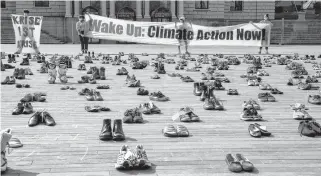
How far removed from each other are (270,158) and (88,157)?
208 cm

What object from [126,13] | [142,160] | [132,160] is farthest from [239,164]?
[126,13]

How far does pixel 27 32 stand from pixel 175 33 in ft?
26.2

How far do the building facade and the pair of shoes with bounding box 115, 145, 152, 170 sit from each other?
40.2m

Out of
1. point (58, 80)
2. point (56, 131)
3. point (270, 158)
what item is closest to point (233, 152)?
point (270, 158)

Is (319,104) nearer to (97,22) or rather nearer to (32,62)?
(32,62)

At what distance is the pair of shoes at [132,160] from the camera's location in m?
5.42

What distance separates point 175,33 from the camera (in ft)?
89.4

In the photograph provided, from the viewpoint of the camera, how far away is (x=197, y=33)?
27453 mm

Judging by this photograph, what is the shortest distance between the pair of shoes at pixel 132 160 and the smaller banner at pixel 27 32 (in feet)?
59.8

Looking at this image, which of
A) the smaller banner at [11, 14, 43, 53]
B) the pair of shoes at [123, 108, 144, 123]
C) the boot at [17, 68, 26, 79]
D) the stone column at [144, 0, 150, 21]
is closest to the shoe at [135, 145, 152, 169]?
the pair of shoes at [123, 108, 144, 123]

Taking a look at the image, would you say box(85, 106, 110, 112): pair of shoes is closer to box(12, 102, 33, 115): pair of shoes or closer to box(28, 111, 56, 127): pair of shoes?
box(12, 102, 33, 115): pair of shoes

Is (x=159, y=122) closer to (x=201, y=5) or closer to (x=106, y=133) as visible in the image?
(x=106, y=133)

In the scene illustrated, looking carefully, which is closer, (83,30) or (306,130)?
(306,130)

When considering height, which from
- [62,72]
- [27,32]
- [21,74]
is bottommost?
[21,74]
